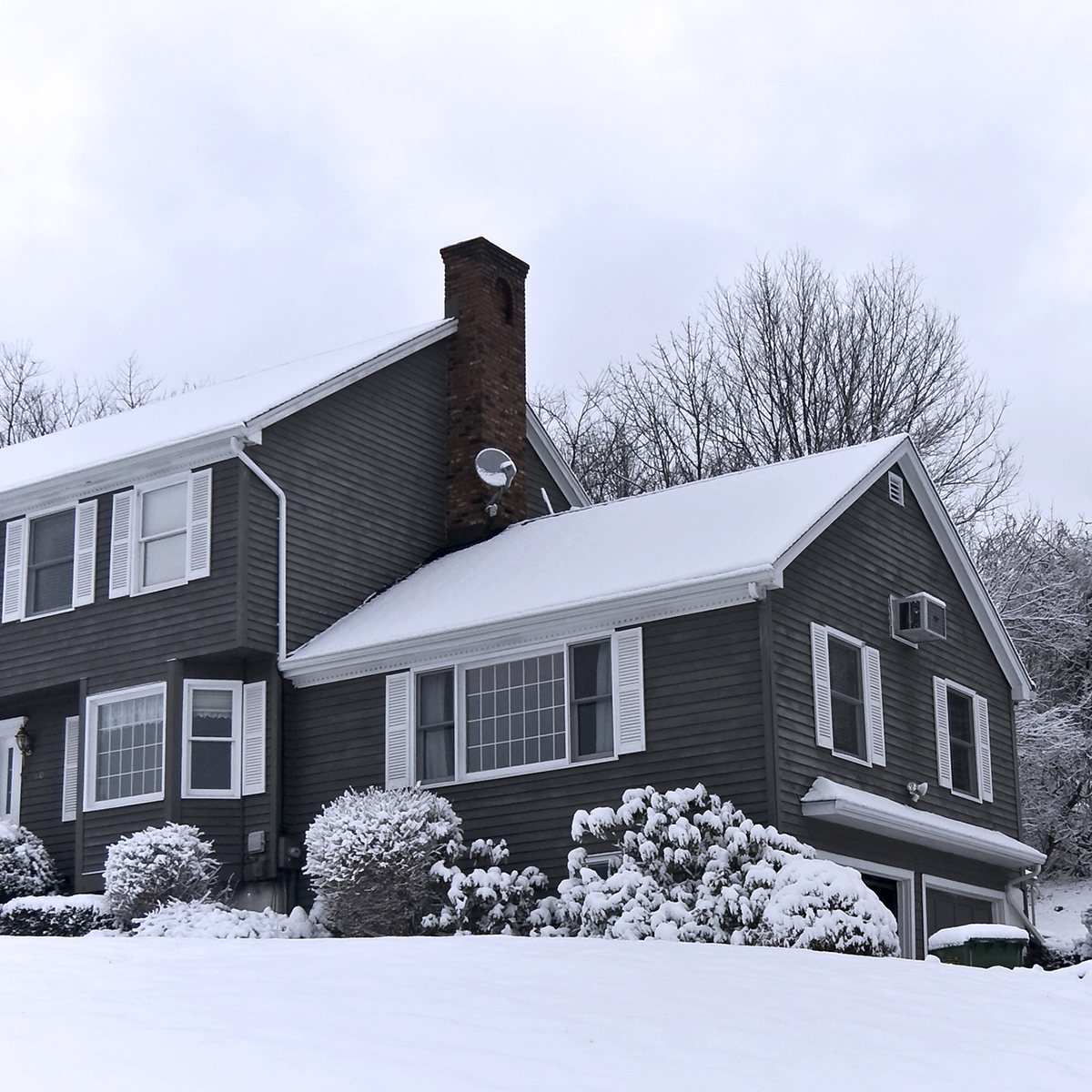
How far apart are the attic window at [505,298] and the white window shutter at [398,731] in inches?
280

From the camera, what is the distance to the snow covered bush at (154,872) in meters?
19.3

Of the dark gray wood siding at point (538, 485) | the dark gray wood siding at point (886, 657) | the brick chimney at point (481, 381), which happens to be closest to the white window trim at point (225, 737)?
the brick chimney at point (481, 381)

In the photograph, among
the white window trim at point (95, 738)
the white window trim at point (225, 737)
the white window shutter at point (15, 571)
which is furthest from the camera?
the white window shutter at point (15, 571)

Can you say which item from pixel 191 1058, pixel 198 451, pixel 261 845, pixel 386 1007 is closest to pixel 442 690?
pixel 261 845

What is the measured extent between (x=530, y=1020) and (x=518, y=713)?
8729 mm

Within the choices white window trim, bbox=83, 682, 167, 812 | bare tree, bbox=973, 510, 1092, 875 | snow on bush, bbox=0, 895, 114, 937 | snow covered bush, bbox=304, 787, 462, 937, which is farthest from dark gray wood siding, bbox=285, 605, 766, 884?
bare tree, bbox=973, 510, 1092, 875

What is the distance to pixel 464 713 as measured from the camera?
19.7 meters

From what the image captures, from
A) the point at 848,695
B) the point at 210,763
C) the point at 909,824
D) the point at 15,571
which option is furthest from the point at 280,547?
the point at 909,824

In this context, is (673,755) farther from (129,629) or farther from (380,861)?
(129,629)

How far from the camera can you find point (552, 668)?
19234 millimetres

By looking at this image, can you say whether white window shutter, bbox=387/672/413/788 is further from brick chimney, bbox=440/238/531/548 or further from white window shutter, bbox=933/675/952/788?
white window shutter, bbox=933/675/952/788

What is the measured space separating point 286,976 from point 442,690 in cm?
797

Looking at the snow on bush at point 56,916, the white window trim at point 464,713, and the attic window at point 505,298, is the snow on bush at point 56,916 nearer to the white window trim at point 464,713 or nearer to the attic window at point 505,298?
the white window trim at point 464,713

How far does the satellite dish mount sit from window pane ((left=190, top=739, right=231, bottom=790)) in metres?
5.28
